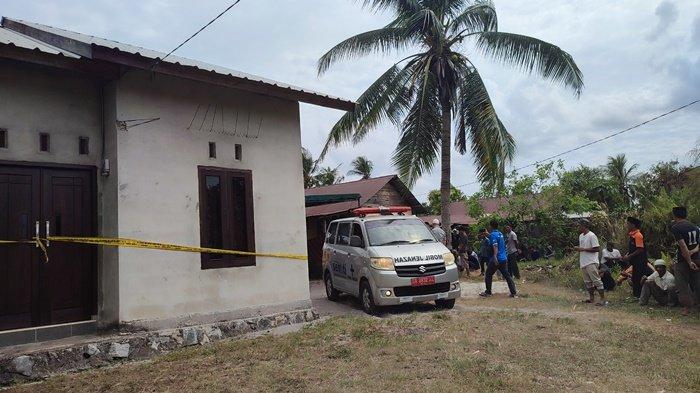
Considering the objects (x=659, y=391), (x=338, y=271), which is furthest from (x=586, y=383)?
(x=338, y=271)

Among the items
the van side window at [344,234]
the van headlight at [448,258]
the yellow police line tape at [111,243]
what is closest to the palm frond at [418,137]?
the van side window at [344,234]

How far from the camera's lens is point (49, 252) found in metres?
6.46

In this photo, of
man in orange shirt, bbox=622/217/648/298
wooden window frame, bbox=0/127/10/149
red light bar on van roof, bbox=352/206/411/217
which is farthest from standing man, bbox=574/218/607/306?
wooden window frame, bbox=0/127/10/149

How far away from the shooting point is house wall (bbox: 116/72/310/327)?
6.71m

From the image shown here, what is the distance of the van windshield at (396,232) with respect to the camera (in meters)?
9.66

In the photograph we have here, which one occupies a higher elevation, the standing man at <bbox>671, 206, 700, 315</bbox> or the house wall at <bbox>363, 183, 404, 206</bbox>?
the house wall at <bbox>363, 183, 404, 206</bbox>

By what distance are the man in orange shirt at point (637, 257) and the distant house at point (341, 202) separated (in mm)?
7249

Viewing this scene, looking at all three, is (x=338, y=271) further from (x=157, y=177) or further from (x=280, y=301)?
(x=157, y=177)

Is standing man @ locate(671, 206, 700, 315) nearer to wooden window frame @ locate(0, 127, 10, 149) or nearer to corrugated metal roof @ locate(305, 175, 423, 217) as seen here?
wooden window frame @ locate(0, 127, 10, 149)

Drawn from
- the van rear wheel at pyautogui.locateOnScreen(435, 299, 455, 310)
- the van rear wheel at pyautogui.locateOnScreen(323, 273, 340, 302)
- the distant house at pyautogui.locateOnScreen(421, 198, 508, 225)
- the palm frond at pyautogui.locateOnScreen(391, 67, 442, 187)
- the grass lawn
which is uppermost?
the palm frond at pyautogui.locateOnScreen(391, 67, 442, 187)

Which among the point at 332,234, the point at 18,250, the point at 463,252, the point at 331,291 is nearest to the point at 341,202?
the point at 463,252

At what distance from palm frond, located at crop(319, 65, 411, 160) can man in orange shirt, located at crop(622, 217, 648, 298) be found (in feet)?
24.5

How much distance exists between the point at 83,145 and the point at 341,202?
39.7 feet

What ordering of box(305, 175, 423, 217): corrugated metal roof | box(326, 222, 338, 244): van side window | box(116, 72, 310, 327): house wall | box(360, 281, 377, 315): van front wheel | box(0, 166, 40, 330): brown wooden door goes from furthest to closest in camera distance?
box(305, 175, 423, 217): corrugated metal roof < box(326, 222, 338, 244): van side window < box(360, 281, 377, 315): van front wheel < box(116, 72, 310, 327): house wall < box(0, 166, 40, 330): brown wooden door
